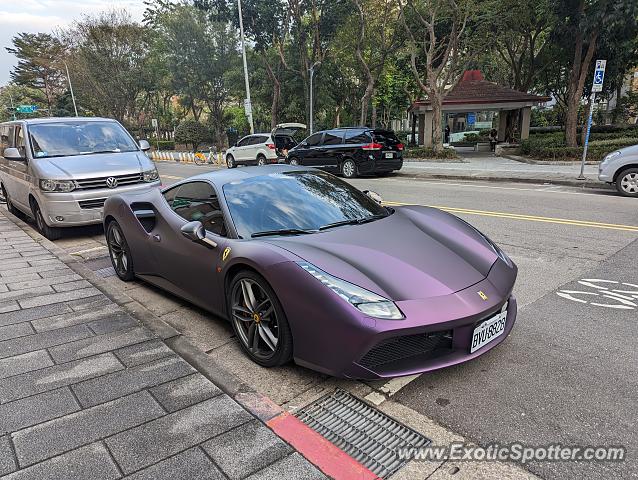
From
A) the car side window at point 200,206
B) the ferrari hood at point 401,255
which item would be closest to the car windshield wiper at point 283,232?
the ferrari hood at point 401,255

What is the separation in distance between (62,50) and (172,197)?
2102 inches

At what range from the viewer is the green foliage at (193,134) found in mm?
39375

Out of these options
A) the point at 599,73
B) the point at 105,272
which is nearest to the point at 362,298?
the point at 105,272

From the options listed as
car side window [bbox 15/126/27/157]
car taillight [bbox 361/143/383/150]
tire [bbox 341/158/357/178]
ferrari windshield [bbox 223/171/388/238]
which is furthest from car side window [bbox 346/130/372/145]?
ferrari windshield [bbox 223/171/388/238]

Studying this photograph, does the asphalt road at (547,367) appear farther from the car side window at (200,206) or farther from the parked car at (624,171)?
the parked car at (624,171)

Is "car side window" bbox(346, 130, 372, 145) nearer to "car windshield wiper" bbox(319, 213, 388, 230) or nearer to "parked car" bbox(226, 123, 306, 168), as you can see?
"parked car" bbox(226, 123, 306, 168)

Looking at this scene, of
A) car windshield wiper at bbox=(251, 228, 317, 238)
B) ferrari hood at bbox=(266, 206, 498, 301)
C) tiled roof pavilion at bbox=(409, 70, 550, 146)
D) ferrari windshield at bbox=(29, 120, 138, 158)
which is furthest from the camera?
tiled roof pavilion at bbox=(409, 70, 550, 146)

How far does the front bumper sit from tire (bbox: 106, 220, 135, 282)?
66.2 inches

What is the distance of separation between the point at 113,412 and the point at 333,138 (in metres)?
14.1

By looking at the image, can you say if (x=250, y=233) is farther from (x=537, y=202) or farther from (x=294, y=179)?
(x=537, y=202)

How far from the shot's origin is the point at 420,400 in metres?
2.64

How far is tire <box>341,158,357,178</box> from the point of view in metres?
15.1

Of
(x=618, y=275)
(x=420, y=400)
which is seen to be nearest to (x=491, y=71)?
(x=618, y=275)

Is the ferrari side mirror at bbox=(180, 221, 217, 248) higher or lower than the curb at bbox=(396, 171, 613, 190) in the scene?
higher
